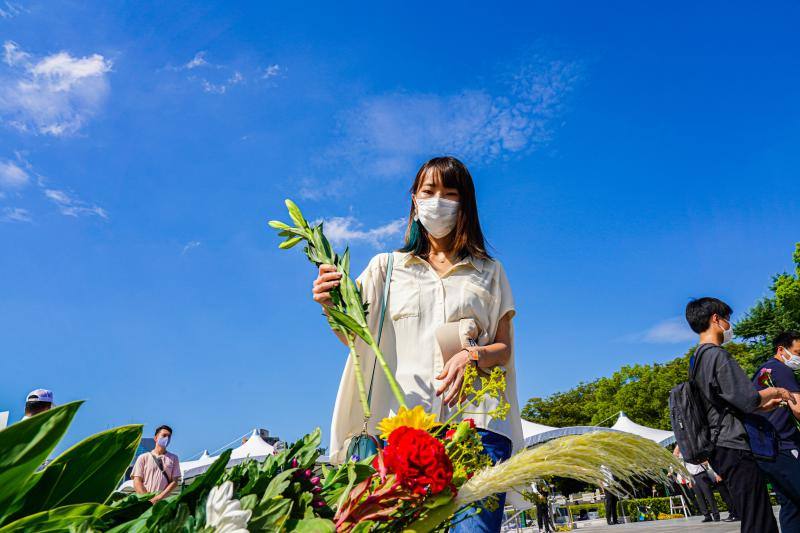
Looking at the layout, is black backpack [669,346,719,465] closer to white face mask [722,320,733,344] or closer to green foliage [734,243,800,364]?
white face mask [722,320,733,344]

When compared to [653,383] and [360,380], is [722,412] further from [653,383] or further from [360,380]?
[653,383]

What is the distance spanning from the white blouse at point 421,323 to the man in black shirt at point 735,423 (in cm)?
245

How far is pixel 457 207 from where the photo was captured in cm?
249

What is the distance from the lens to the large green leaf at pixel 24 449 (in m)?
0.67

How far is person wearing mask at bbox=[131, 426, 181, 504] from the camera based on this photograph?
23.2 feet

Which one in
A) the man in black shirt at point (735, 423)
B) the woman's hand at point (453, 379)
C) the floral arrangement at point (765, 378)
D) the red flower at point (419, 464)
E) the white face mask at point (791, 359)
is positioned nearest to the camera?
the red flower at point (419, 464)

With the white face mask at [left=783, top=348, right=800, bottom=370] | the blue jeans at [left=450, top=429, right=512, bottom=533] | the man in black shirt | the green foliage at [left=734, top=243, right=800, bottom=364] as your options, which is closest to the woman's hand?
the blue jeans at [left=450, top=429, right=512, bottom=533]

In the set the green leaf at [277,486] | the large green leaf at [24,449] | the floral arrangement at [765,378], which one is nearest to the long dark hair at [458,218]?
the green leaf at [277,486]

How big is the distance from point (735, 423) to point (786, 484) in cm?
56

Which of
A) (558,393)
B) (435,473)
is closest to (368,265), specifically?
(435,473)

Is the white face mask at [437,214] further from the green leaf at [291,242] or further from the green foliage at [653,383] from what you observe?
the green foliage at [653,383]

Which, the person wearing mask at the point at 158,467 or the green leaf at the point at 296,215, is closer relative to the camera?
the green leaf at the point at 296,215

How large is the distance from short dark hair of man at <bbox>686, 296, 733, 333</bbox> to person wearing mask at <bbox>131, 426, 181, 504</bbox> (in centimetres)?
548

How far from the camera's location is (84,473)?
2.45 feet
